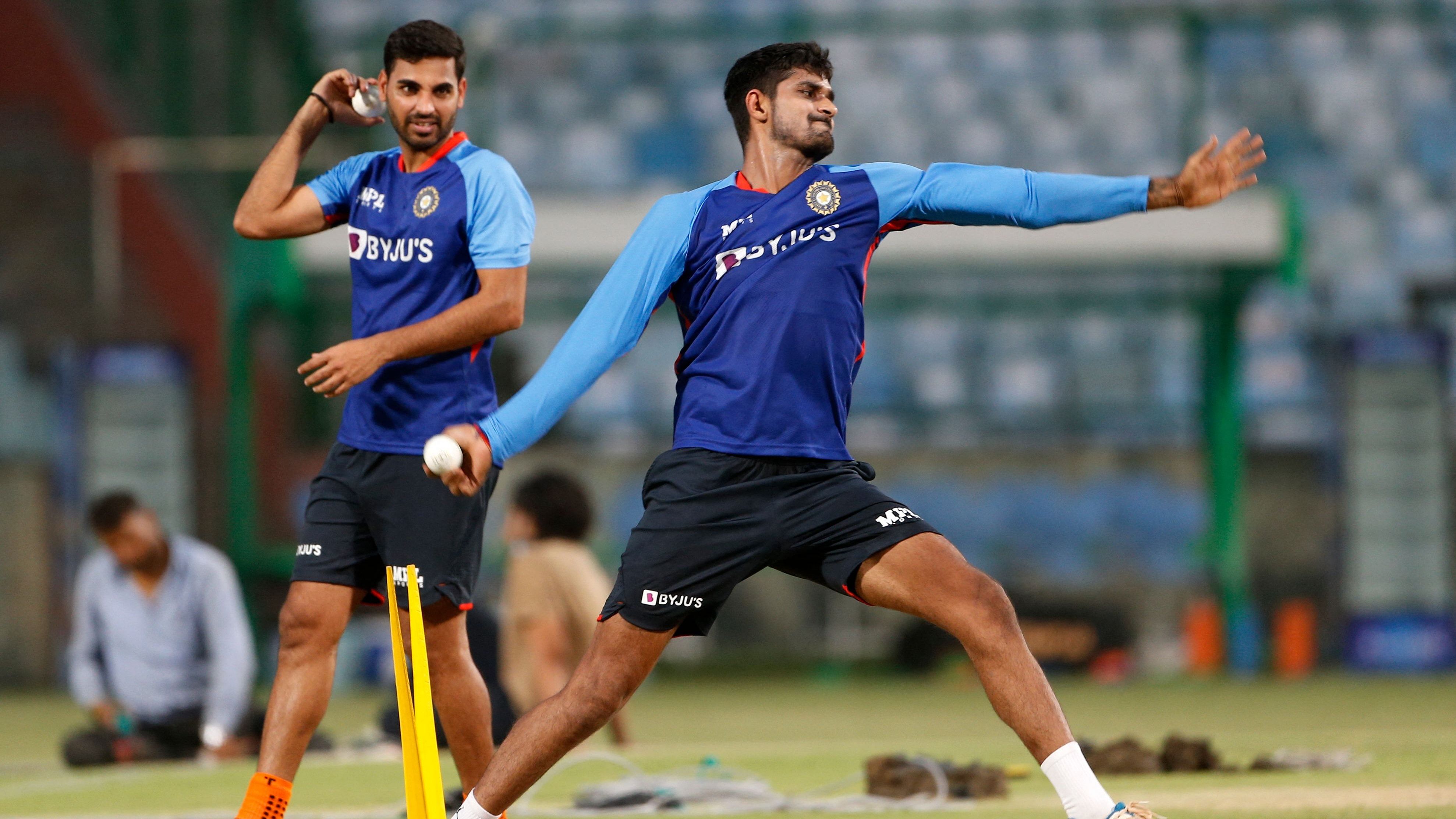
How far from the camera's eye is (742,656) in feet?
59.7

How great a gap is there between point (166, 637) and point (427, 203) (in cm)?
520

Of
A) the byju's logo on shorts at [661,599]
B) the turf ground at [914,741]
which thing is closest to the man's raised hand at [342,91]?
the byju's logo on shorts at [661,599]

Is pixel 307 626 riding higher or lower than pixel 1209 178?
lower

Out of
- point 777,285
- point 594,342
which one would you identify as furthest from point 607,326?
point 777,285

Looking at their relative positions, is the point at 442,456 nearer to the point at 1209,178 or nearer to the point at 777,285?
the point at 777,285

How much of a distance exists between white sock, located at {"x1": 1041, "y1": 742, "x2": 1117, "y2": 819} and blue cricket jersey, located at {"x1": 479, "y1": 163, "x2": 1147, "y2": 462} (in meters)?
0.93

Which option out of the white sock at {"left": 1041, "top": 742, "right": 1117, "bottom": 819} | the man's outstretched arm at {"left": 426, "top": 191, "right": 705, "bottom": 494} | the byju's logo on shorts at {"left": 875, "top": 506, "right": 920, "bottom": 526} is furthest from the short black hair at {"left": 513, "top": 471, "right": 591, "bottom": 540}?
the white sock at {"left": 1041, "top": 742, "right": 1117, "bottom": 819}

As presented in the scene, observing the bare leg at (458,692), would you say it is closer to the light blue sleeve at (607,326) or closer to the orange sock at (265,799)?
the orange sock at (265,799)

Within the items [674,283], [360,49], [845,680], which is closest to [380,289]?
[674,283]

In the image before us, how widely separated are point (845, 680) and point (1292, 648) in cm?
385

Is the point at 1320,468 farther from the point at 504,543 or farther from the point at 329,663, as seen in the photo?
the point at 329,663

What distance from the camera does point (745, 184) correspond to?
185 inches

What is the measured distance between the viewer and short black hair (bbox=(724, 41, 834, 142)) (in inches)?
185

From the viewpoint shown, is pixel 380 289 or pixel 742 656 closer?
pixel 380 289
